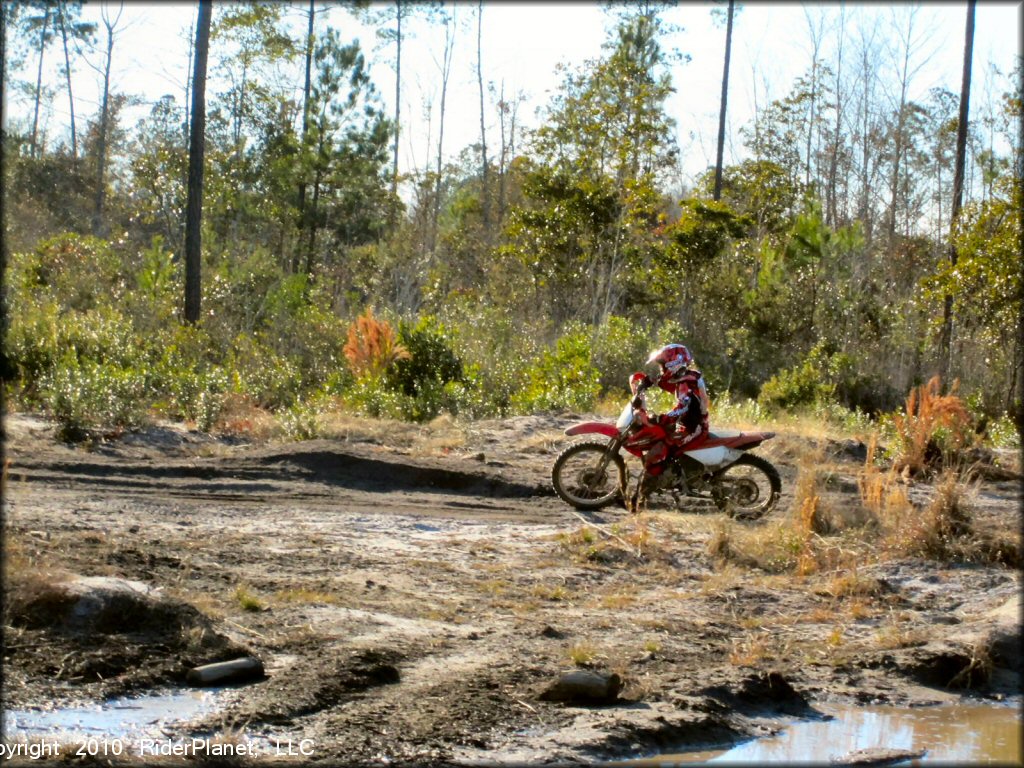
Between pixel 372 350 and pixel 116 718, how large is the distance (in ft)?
41.4

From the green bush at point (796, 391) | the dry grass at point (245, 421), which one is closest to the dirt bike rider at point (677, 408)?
the dry grass at point (245, 421)

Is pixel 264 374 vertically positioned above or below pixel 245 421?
above

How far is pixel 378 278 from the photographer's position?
27766 millimetres

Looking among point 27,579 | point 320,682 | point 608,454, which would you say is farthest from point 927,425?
point 27,579

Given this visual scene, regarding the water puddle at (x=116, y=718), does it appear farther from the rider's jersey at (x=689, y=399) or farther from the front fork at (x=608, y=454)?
the rider's jersey at (x=689, y=399)

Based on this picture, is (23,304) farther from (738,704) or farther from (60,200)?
(60,200)

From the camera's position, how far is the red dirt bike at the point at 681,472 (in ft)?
36.7

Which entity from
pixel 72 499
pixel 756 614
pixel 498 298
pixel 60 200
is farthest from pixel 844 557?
pixel 60 200

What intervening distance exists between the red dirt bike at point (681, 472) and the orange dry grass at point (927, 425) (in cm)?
229

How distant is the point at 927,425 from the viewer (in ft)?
43.3

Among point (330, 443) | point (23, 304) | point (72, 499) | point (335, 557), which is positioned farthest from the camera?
point (23, 304)

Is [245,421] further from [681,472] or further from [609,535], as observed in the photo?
[609,535]

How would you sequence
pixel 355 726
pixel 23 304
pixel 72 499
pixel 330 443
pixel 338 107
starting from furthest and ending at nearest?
pixel 338 107 → pixel 23 304 → pixel 330 443 → pixel 72 499 → pixel 355 726

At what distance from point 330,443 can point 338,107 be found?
20992 millimetres
